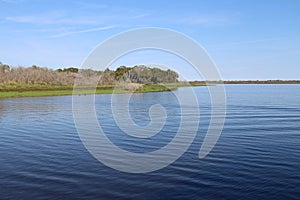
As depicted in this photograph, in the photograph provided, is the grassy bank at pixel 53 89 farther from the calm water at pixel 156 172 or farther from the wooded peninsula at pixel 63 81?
the calm water at pixel 156 172

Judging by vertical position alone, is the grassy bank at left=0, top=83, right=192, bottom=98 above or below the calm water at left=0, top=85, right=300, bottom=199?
above

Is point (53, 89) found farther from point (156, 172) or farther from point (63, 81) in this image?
point (156, 172)

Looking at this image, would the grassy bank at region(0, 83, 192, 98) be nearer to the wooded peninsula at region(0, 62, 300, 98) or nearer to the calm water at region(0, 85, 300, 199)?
the wooded peninsula at region(0, 62, 300, 98)

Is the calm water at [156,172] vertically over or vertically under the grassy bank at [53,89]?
under

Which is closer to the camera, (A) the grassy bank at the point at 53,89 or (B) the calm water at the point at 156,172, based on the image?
(B) the calm water at the point at 156,172

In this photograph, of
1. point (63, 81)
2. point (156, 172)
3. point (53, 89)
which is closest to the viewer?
point (156, 172)

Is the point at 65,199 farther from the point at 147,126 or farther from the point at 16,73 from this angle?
the point at 16,73

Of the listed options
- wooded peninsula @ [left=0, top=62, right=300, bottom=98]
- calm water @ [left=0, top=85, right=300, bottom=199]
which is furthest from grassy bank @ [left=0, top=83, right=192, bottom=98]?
calm water @ [left=0, top=85, right=300, bottom=199]

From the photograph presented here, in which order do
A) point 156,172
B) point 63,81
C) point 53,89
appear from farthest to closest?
point 63,81 < point 53,89 < point 156,172

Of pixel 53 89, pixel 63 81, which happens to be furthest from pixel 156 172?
pixel 63 81

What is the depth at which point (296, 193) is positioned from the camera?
41.6 feet

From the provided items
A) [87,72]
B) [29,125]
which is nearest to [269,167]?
[29,125]

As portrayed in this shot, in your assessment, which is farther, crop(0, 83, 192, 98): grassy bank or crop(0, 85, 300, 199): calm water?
crop(0, 83, 192, 98): grassy bank

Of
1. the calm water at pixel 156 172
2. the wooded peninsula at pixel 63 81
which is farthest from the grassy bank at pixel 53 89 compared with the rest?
the calm water at pixel 156 172
